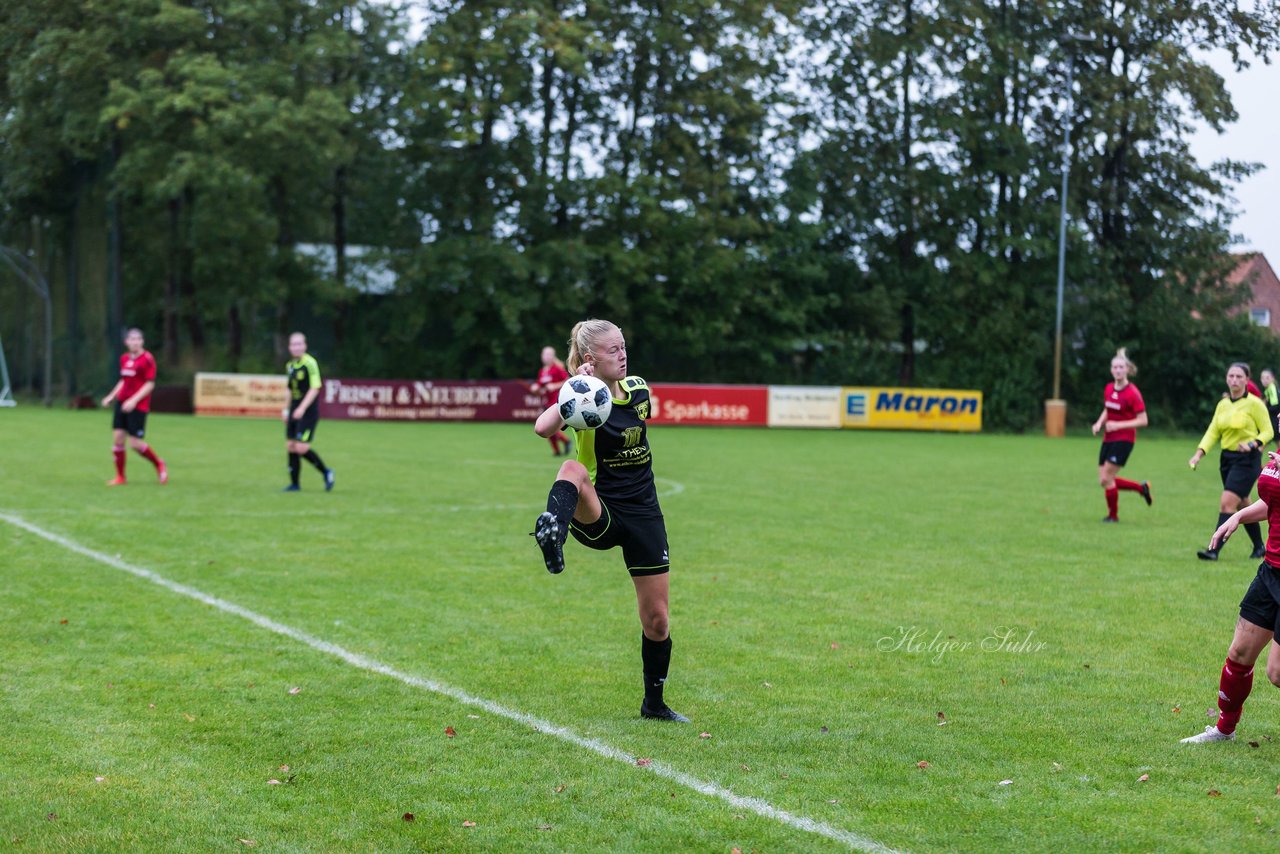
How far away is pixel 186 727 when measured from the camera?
6.35 m

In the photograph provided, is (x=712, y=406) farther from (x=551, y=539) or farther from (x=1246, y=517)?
(x=551, y=539)

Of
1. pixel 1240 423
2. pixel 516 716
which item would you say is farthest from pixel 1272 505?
pixel 1240 423

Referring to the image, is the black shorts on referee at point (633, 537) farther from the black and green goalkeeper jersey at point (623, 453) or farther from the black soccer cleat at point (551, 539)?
the black soccer cleat at point (551, 539)

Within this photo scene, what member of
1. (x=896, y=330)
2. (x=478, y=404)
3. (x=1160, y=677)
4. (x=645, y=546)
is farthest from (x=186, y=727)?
(x=896, y=330)

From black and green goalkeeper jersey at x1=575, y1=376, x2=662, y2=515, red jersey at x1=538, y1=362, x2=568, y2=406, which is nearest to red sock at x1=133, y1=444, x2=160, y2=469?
red jersey at x1=538, y1=362, x2=568, y2=406

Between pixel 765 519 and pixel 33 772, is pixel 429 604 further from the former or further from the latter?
pixel 765 519

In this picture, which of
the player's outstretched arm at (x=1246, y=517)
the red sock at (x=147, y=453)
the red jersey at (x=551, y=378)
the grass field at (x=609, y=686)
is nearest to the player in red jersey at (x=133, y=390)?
the red sock at (x=147, y=453)

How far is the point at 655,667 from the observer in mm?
6617

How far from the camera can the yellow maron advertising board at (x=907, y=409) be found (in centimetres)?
4075

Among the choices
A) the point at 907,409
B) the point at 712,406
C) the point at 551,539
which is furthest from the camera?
the point at 907,409

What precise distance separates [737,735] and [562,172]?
133 feet

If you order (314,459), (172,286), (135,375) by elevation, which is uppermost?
(172,286)

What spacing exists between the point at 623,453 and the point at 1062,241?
4015 cm

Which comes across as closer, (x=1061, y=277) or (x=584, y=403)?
(x=584, y=403)
